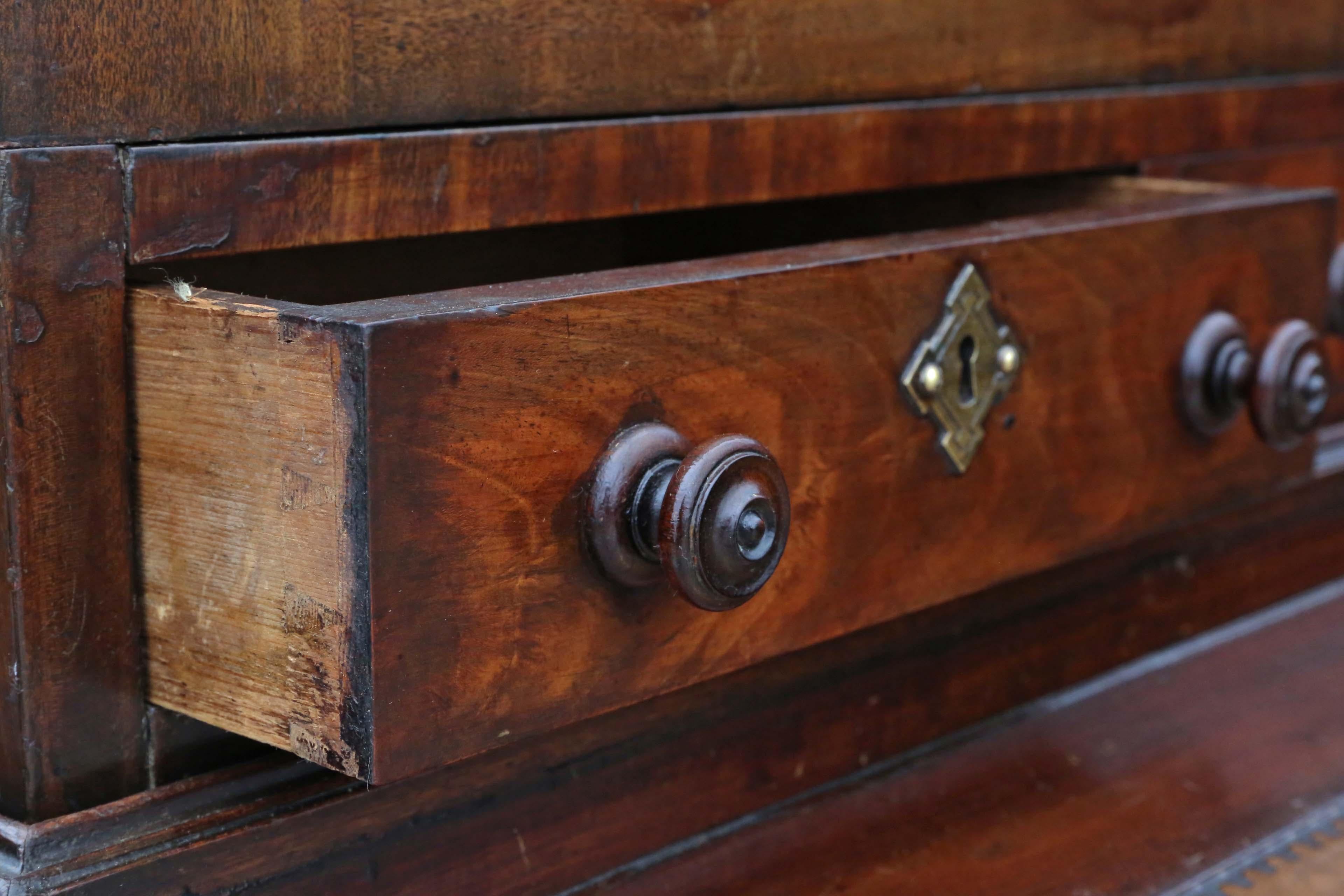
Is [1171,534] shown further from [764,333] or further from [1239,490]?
[764,333]

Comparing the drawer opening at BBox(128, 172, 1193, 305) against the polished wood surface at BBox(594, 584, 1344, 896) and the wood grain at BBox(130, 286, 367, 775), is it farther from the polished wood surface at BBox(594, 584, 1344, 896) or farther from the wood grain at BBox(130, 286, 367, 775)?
the polished wood surface at BBox(594, 584, 1344, 896)

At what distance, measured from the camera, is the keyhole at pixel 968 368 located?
0.74m

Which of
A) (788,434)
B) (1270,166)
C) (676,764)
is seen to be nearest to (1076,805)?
(676,764)

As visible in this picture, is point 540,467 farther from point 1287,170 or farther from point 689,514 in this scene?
point 1287,170

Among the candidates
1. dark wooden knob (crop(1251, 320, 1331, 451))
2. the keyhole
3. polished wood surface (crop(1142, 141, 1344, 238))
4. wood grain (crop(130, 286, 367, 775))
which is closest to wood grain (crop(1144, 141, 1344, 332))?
polished wood surface (crop(1142, 141, 1344, 238))

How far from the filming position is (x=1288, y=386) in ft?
2.82

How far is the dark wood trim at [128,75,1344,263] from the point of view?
615mm

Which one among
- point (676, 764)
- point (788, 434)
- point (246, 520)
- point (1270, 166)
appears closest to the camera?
point (246, 520)

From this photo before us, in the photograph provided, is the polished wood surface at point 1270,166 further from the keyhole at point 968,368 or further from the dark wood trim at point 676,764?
the keyhole at point 968,368

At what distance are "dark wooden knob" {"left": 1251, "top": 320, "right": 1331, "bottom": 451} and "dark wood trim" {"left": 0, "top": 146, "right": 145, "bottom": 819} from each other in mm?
585

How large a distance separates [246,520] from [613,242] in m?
0.38

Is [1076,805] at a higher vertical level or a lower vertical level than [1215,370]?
lower

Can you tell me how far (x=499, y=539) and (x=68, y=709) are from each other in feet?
0.65

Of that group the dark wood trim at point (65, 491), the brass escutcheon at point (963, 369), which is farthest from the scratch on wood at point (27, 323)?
the brass escutcheon at point (963, 369)
